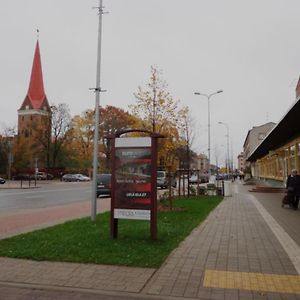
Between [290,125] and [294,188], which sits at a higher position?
[290,125]

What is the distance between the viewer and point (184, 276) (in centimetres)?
646

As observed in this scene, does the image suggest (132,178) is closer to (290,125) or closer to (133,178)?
(133,178)

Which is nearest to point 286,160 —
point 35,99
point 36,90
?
point 36,90

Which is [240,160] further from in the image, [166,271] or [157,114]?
[166,271]

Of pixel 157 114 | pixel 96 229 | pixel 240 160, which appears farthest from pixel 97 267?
pixel 240 160

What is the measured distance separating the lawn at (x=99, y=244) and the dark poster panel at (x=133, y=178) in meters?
0.82

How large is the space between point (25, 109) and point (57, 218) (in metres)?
90.3

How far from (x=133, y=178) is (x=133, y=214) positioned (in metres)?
0.78

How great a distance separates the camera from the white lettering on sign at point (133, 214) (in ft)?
29.9

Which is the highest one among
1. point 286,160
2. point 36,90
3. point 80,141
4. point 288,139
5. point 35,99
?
point 36,90

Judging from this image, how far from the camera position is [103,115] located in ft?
256

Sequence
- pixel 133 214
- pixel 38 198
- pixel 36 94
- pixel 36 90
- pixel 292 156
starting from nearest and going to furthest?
1. pixel 133 214
2. pixel 38 198
3. pixel 292 156
4. pixel 36 90
5. pixel 36 94

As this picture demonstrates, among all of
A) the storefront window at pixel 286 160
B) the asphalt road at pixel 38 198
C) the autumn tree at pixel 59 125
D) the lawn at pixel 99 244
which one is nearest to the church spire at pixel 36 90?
the autumn tree at pixel 59 125

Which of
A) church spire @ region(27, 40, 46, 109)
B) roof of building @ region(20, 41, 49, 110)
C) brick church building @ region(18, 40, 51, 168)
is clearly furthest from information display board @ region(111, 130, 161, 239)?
roof of building @ region(20, 41, 49, 110)
